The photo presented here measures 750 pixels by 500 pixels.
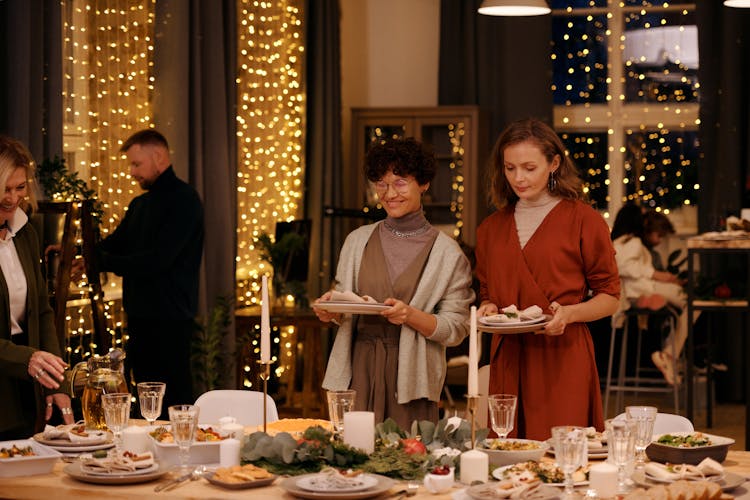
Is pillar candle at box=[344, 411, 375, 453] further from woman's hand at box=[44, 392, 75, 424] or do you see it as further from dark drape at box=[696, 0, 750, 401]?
dark drape at box=[696, 0, 750, 401]

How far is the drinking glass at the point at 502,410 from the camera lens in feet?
9.75

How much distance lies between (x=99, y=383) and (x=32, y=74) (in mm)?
2197

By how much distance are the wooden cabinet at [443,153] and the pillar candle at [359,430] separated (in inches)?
225

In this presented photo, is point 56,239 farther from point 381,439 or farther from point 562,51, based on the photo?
point 562,51

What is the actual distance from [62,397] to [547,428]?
61.4 inches

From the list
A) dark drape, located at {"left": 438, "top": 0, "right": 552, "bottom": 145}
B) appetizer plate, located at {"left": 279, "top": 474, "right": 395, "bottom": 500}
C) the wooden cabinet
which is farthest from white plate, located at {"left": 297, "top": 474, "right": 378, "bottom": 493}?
dark drape, located at {"left": 438, "top": 0, "right": 552, "bottom": 145}

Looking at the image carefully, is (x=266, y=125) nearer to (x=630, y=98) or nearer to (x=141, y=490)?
(x=630, y=98)

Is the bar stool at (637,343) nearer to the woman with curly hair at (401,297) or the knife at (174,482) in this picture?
the woman with curly hair at (401,297)


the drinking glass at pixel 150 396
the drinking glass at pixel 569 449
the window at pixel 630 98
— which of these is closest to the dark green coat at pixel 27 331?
the drinking glass at pixel 150 396

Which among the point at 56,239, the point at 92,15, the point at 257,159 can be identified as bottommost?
the point at 56,239

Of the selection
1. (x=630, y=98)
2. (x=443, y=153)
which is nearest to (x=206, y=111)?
(x=443, y=153)

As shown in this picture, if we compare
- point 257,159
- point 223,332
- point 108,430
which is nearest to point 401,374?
point 108,430

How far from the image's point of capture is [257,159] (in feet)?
25.4

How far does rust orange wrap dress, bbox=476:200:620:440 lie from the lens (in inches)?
150
